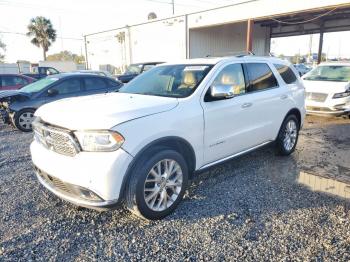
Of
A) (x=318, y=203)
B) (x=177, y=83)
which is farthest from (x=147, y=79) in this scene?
(x=318, y=203)

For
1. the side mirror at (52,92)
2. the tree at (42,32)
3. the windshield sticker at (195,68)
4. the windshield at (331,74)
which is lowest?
the side mirror at (52,92)

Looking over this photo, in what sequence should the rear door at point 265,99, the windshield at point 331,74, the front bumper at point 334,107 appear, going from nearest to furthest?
the rear door at point 265,99 < the front bumper at point 334,107 < the windshield at point 331,74

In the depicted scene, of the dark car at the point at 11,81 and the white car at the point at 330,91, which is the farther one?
the dark car at the point at 11,81

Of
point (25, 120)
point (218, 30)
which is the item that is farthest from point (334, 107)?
point (218, 30)

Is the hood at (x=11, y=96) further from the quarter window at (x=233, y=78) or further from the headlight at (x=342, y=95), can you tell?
the headlight at (x=342, y=95)

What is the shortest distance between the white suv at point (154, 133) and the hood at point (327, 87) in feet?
15.9

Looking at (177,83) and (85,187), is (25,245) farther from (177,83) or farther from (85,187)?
(177,83)

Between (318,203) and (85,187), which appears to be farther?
(318,203)

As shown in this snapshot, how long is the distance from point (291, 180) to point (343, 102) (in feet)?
17.0

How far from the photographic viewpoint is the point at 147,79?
14.5ft

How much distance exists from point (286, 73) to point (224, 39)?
65.4 ft

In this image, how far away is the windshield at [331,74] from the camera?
9.22 m

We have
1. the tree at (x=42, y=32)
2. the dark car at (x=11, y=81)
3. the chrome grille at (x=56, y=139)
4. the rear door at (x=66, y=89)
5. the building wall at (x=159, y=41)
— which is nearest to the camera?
the chrome grille at (x=56, y=139)

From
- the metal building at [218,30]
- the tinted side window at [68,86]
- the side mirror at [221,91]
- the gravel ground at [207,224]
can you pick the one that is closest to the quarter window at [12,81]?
the tinted side window at [68,86]
